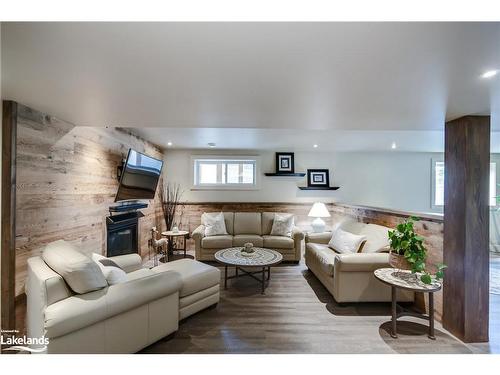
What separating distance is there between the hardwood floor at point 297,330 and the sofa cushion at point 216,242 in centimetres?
125

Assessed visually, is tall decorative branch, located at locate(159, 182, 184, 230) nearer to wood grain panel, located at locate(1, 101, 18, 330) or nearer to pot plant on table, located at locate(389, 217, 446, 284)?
wood grain panel, located at locate(1, 101, 18, 330)

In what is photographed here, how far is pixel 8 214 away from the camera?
1550 mm

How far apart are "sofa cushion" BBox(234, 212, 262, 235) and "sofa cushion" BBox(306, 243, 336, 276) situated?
49.2 inches

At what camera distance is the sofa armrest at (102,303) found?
1278mm

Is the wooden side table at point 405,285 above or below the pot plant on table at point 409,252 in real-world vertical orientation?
below

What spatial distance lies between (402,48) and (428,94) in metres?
0.76

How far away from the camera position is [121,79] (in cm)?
131

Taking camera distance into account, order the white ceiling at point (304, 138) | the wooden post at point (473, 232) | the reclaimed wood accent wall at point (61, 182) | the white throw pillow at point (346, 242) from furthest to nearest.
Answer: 1. the white ceiling at point (304, 138)
2. the white throw pillow at point (346, 242)
3. the wooden post at point (473, 232)
4. the reclaimed wood accent wall at point (61, 182)

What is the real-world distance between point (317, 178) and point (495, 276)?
131 inches

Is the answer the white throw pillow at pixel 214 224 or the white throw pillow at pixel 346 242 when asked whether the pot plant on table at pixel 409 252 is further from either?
the white throw pillow at pixel 214 224

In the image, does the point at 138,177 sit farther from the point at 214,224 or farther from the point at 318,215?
the point at 318,215

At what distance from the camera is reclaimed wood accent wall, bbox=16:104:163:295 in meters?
1.68

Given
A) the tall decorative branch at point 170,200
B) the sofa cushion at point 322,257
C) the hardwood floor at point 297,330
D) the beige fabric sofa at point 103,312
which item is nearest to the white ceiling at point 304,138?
the tall decorative branch at point 170,200
